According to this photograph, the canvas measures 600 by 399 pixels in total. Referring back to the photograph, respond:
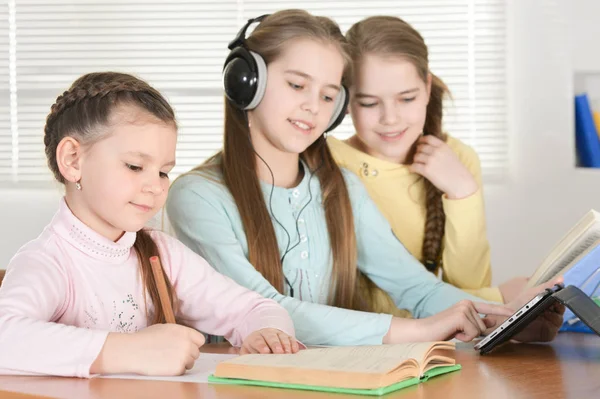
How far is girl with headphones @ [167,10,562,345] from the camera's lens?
168 cm

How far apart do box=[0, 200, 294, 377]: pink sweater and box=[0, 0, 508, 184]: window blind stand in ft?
7.13

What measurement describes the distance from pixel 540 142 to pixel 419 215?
1438mm

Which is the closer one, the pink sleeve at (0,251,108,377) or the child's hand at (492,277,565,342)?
the pink sleeve at (0,251,108,377)

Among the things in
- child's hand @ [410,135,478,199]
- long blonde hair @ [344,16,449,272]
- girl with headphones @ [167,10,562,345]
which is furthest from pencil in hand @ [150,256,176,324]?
child's hand @ [410,135,478,199]

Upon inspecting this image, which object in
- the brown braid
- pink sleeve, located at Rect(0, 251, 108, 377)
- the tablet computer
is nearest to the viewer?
pink sleeve, located at Rect(0, 251, 108, 377)

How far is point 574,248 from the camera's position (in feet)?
4.73

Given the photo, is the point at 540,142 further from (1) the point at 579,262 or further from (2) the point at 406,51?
(1) the point at 579,262

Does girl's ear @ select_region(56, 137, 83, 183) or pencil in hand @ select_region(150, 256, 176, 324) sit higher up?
girl's ear @ select_region(56, 137, 83, 183)

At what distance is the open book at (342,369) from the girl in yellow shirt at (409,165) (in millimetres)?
814

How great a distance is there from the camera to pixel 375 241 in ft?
6.02

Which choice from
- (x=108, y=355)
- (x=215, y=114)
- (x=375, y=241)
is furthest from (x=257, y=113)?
(x=215, y=114)

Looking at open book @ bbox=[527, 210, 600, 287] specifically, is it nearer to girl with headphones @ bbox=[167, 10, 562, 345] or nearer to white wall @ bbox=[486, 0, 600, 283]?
girl with headphones @ bbox=[167, 10, 562, 345]

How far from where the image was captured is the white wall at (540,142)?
130 inches

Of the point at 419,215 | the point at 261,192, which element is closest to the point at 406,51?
the point at 419,215
